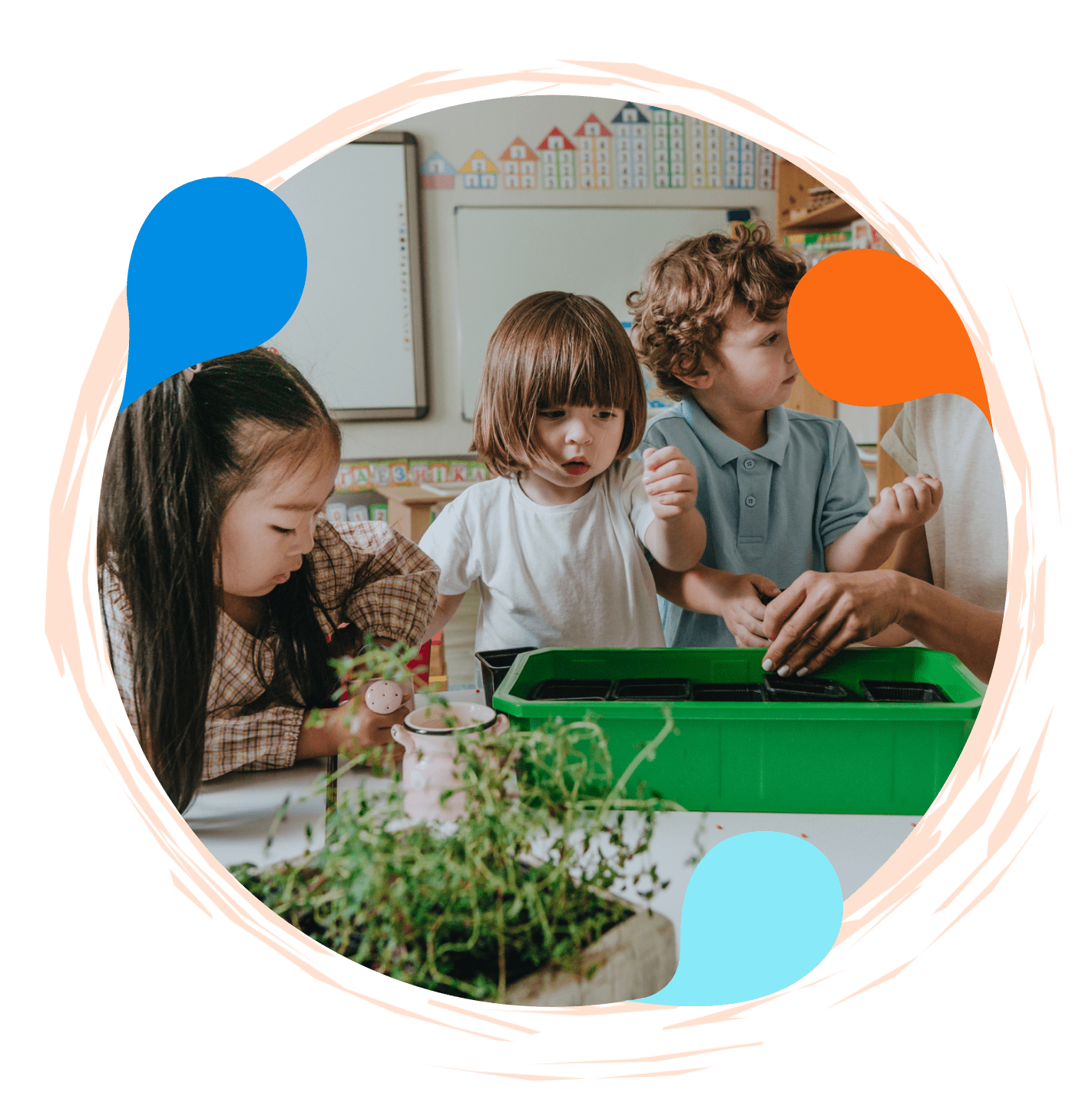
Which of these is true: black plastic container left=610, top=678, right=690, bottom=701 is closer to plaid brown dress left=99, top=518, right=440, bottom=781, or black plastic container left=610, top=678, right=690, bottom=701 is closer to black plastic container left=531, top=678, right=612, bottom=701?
black plastic container left=531, top=678, right=612, bottom=701

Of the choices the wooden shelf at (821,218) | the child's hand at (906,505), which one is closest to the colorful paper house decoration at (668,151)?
the wooden shelf at (821,218)

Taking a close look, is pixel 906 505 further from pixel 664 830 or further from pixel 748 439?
pixel 664 830

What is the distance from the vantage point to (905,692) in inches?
31.9

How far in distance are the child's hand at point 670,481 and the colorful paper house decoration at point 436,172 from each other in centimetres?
50

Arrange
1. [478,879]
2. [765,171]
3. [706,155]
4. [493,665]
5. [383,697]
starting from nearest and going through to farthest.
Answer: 1. [478,879]
2. [383,697]
3. [493,665]
4. [706,155]
5. [765,171]

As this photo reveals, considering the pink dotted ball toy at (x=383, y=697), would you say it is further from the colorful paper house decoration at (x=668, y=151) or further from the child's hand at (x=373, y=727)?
the colorful paper house decoration at (x=668, y=151)

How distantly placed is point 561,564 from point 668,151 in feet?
1.87

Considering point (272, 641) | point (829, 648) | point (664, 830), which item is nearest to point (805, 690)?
point (829, 648)

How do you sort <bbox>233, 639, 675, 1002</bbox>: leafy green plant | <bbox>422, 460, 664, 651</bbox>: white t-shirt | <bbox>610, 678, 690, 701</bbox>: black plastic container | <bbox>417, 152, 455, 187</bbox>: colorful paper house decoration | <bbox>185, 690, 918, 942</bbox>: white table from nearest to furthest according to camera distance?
1. <bbox>233, 639, 675, 1002</bbox>: leafy green plant
2. <bbox>185, 690, 918, 942</bbox>: white table
3. <bbox>610, 678, 690, 701</bbox>: black plastic container
4. <bbox>422, 460, 664, 651</bbox>: white t-shirt
5. <bbox>417, 152, 455, 187</bbox>: colorful paper house decoration

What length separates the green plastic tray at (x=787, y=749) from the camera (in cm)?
71

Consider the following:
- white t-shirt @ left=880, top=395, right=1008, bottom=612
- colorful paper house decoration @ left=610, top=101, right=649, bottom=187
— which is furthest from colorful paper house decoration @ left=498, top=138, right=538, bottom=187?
white t-shirt @ left=880, top=395, right=1008, bottom=612

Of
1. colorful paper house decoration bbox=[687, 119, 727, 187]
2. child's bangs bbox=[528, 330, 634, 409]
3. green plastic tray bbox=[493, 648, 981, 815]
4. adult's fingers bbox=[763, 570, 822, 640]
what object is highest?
colorful paper house decoration bbox=[687, 119, 727, 187]

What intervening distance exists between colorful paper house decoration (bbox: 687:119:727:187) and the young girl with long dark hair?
576 millimetres

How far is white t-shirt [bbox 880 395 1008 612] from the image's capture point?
872 mm
